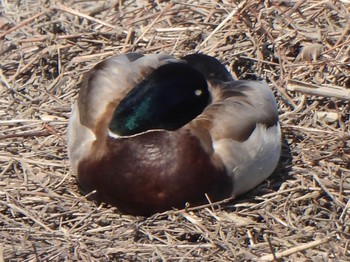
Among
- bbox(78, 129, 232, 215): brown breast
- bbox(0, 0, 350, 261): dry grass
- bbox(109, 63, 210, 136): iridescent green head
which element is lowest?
bbox(0, 0, 350, 261): dry grass

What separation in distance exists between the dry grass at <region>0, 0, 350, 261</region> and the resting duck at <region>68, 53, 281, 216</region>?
0.37 feet

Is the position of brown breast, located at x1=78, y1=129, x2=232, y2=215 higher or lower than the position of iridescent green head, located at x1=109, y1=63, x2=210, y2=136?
lower

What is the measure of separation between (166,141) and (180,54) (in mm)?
1475

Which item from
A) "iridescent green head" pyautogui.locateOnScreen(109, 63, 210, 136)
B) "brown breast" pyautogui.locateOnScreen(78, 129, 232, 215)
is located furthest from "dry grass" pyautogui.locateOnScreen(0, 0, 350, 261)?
A: "iridescent green head" pyautogui.locateOnScreen(109, 63, 210, 136)

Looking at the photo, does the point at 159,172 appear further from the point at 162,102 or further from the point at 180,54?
the point at 180,54

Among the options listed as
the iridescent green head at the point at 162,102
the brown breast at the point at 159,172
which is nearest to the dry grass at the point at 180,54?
the brown breast at the point at 159,172

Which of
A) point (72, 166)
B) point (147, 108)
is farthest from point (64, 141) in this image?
point (147, 108)

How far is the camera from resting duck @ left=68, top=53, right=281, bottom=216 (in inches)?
194

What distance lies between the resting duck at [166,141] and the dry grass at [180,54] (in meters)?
0.11

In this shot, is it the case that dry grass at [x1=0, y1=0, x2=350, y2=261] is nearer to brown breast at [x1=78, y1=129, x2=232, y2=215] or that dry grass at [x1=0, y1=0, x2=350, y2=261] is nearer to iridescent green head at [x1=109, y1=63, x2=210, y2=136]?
brown breast at [x1=78, y1=129, x2=232, y2=215]

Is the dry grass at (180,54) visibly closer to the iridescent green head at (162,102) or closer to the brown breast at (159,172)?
the brown breast at (159,172)

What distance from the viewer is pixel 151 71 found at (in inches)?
218

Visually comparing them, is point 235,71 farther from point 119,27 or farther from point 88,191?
point 88,191

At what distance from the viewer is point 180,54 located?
20.8 feet
